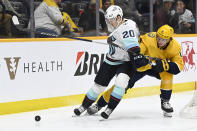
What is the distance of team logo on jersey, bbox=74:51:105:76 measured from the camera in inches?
250

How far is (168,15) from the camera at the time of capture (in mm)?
7852

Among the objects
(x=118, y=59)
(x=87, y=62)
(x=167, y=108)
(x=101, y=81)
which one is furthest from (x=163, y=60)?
(x=87, y=62)

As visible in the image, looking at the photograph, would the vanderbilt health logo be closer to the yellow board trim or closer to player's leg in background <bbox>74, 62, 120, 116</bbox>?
the yellow board trim

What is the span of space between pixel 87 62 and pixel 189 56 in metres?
2.16

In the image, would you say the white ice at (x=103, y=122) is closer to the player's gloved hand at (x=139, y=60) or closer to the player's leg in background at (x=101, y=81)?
the player's leg in background at (x=101, y=81)

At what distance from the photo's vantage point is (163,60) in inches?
198

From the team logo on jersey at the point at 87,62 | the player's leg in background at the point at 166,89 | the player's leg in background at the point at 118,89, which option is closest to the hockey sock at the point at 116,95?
the player's leg in background at the point at 118,89

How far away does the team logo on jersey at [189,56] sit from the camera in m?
7.69

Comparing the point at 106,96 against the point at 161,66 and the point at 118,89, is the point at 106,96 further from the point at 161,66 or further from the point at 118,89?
the point at 161,66

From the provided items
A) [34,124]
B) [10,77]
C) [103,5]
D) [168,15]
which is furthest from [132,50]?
[168,15]

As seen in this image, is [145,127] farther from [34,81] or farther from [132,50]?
[34,81]

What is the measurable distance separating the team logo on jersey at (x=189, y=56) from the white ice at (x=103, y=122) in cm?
176

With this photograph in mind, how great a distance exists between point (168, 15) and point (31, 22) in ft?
9.35

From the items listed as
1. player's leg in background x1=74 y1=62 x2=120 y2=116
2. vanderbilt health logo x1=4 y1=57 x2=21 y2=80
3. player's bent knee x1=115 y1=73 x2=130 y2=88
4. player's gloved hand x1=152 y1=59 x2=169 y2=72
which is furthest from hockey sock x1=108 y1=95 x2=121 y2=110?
vanderbilt health logo x1=4 y1=57 x2=21 y2=80
